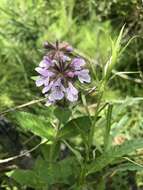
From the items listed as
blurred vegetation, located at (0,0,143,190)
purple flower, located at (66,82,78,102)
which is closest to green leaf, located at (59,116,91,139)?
purple flower, located at (66,82,78,102)

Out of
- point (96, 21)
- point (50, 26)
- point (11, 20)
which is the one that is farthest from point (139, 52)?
point (11, 20)

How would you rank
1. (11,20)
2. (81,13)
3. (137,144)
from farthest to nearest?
(81,13) → (11,20) → (137,144)

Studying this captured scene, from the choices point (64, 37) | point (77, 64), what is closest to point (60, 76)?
point (77, 64)

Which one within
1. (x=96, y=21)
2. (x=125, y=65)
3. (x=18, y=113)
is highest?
(x=18, y=113)

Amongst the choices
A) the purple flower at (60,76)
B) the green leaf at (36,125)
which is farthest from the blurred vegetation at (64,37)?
the purple flower at (60,76)

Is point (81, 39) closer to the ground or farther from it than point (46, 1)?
closer to the ground

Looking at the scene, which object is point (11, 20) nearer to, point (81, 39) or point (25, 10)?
point (25, 10)

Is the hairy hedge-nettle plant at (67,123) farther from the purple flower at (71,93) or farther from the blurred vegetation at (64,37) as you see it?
the blurred vegetation at (64,37)

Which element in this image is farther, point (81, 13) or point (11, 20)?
point (81, 13)
